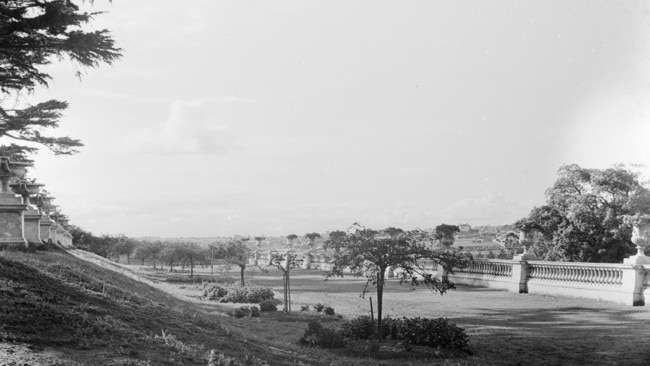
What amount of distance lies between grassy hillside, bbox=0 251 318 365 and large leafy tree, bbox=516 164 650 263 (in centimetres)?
3013

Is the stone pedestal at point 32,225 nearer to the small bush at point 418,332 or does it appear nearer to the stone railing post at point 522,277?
the small bush at point 418,332

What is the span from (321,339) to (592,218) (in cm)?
2925

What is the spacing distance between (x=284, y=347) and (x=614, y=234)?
29.5 metres

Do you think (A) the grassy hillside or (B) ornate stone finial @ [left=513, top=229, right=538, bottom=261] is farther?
(B) ornate stone finial @ [left=513, top=229, right=538, bottom=261]

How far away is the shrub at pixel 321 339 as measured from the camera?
1249cm

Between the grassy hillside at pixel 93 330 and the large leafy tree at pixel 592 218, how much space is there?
3013cm

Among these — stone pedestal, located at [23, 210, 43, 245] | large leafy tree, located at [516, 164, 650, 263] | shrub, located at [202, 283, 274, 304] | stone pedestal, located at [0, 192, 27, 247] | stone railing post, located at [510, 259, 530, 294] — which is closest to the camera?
stone pedestal, located at [0, 192, 27, 247]

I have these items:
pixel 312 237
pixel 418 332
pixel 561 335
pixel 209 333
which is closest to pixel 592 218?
pixel 561 335

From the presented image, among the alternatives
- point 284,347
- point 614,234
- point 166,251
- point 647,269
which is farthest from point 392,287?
point 166,251

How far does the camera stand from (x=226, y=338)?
11133 mm

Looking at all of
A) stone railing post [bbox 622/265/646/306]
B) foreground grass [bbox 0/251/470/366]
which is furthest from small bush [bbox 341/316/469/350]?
stone railing post [bbox 622/265/646/306]

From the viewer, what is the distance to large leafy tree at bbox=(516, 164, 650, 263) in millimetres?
35094

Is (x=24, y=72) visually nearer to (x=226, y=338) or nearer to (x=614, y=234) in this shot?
(x=226, y=338)

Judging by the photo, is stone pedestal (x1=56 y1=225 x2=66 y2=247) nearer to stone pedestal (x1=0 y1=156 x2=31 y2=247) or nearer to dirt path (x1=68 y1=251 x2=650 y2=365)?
dirt path (x1=68 y1=251 x2=650 y2=365)
